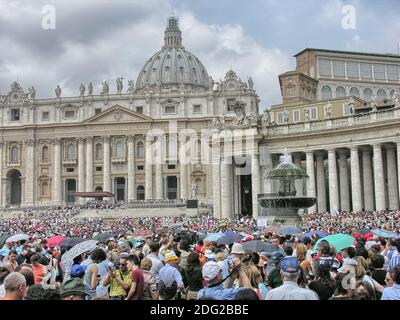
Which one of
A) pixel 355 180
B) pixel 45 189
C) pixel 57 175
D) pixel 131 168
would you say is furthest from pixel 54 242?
pixel 45 189

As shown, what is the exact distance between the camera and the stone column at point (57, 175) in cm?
9869

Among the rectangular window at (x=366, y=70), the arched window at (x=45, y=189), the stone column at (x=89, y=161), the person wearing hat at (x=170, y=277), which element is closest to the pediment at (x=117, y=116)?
the stone column at (x=89, y=161)

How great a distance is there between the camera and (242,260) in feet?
32.3

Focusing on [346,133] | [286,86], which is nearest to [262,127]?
[346,133]

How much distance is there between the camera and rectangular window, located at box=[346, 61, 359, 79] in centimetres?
7856

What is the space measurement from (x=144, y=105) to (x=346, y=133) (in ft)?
190

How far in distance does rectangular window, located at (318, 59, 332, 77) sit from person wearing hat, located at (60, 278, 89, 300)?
237ft

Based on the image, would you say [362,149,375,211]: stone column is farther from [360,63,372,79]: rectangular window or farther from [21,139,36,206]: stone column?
[21,139,36,206]: stone column

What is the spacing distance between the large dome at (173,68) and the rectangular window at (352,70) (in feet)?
208

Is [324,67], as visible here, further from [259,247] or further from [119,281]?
[119,281]

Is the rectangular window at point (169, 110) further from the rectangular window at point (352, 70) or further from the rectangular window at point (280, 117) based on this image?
the rectangular window at point (280, 117)

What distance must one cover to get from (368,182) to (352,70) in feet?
114

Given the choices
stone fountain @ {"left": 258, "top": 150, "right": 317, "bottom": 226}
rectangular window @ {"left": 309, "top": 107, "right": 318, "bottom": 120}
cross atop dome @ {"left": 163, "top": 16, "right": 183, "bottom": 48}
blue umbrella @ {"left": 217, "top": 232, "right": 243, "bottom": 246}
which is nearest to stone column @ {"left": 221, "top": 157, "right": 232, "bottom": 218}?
rectangular window @ {"left": 309, "top": 107, "right": 318, "bottom": 120}

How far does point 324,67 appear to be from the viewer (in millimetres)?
77438
